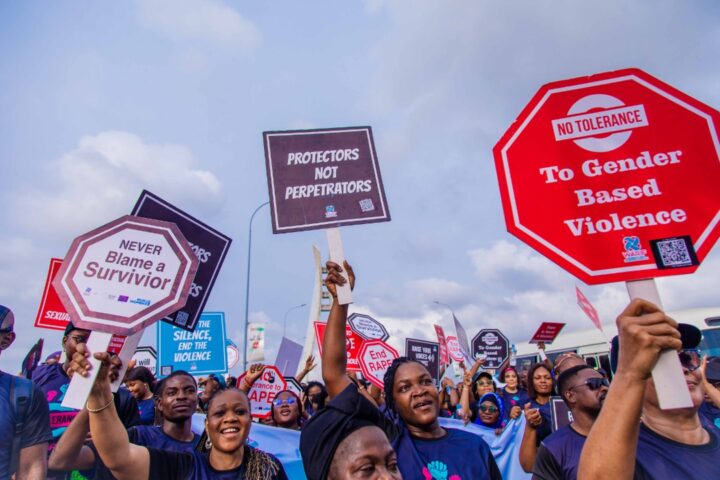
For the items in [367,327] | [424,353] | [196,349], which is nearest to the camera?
[196,349]

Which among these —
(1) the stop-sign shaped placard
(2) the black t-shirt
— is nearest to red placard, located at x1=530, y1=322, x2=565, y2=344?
(1) the stop-sign shaped placard

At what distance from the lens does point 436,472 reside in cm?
268

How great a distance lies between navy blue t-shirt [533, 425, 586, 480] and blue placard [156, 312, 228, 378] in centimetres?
609

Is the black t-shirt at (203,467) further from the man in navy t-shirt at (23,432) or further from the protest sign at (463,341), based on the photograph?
the protest sign at (463,341)

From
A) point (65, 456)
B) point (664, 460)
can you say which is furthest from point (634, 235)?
point (65, 456)

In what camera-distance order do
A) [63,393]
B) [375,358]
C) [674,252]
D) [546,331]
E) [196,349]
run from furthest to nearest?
[546,331], [196,349], [375,358], [63,393], [674,252]

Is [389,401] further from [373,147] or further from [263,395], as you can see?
[263,395]

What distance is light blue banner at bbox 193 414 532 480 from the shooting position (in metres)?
5.41

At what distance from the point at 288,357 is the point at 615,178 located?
10099 millimetres

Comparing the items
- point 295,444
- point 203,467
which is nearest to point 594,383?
point 203,467

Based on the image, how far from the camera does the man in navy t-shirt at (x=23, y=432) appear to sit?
291 cm

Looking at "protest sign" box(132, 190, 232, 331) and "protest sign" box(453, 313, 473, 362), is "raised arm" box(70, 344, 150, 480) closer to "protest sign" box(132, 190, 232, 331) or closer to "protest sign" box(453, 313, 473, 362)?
"protest sign" box(132, 190, 232, 331)

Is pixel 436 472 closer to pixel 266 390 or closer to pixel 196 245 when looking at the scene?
pixel 196 245

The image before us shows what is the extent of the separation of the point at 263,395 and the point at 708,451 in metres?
5.62
